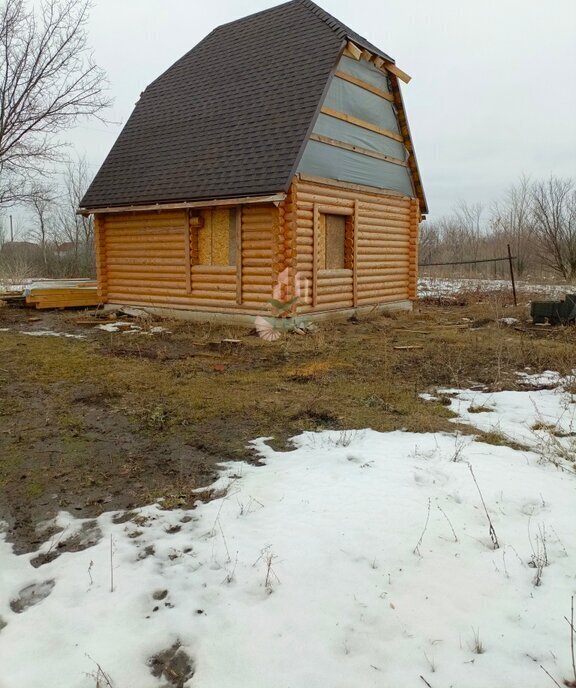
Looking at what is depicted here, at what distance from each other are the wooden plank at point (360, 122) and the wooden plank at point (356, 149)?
525mm

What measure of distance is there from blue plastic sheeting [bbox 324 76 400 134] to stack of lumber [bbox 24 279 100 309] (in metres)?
8.80

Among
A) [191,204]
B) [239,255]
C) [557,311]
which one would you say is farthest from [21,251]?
[557,311]

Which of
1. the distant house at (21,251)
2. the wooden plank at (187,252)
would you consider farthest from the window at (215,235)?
the distant house at (21,251)

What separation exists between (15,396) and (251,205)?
6962mm

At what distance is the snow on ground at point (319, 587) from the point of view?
2.28 metres

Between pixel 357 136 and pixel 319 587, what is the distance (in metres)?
12.2

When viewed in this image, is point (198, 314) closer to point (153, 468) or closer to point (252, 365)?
point (252, 365)

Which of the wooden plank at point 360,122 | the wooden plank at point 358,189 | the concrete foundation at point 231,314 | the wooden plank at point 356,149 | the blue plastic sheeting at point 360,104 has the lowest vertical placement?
the concrete foundation at point 231,314

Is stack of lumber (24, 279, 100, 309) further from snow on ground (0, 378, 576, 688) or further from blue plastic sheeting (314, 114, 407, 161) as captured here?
snow on ground (0, 378, 576, 688)

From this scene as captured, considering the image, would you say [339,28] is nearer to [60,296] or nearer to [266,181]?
[266,181]

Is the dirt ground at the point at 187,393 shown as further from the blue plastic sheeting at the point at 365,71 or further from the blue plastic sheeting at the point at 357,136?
the blue plastic sheeting at the point at 365,71

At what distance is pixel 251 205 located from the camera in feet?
38.4

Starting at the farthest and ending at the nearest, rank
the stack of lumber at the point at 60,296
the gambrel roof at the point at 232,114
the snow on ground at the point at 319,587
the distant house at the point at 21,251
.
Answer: the distant house at the point at 21,251
the stack of lumber at the point at 60,296
the gambrel roof at the point at 232,114
the snow on ground at the point at 319,587

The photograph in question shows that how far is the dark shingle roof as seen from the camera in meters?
11.5
